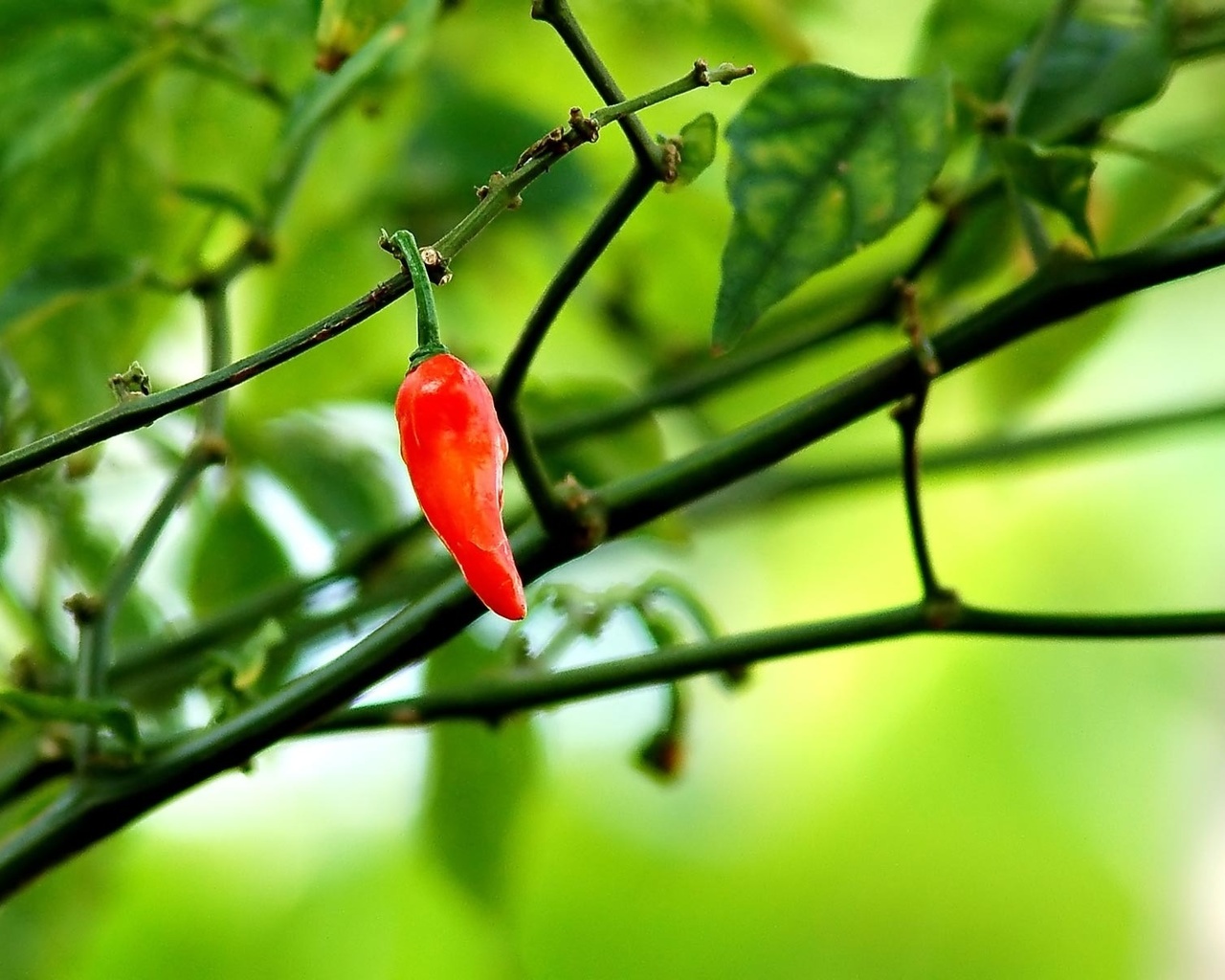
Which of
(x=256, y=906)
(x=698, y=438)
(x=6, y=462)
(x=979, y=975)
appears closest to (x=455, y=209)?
(x=698, y=438)

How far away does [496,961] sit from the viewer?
78 centimetres

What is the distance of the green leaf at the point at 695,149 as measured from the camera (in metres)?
0.37

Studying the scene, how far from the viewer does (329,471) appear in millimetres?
703

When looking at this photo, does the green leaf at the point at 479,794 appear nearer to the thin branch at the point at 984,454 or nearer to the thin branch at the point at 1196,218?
the thin branch at the point at 984,454

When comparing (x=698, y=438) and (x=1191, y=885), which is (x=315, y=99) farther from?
(x=1191, y=885)

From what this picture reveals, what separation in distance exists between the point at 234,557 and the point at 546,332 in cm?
34

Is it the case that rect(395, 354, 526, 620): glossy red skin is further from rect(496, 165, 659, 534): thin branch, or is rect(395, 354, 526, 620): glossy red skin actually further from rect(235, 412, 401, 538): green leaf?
rect(235, 412, 401, 538): green leaf

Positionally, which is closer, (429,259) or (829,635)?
(429,259)

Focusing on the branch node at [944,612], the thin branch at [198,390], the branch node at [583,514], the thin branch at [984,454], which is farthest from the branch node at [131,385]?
the thin branch at [984,454]

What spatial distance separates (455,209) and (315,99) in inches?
13.3

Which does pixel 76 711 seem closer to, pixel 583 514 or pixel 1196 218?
pixel 583 514

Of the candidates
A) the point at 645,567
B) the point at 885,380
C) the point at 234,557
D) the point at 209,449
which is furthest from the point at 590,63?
the point at 645,567

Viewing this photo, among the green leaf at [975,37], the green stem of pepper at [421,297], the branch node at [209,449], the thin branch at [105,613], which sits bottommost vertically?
the green stem of pepper at [421,297]

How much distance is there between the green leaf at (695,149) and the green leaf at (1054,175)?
0.10m
